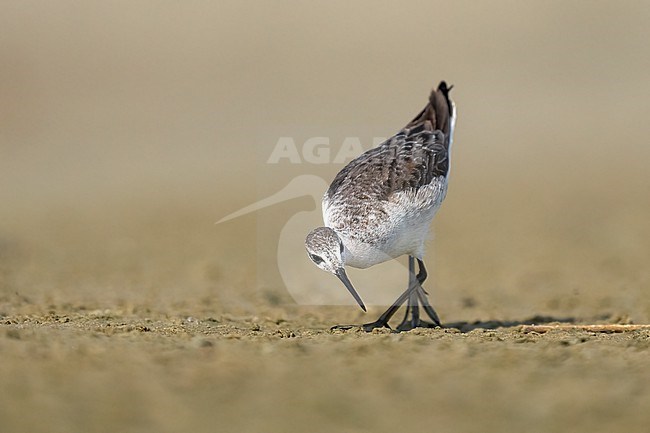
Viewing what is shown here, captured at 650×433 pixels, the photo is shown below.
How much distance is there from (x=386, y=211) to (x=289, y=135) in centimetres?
1337

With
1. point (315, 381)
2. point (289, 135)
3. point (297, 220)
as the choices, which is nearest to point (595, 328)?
point (315, 381)

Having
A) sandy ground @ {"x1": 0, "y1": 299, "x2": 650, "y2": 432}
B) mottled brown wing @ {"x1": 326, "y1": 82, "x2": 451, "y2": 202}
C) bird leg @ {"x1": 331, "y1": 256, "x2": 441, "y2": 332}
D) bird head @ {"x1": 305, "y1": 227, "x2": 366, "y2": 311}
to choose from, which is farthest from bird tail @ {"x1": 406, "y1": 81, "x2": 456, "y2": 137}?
sandy ground @ {"x1": 0, "y1": 299, "x2": 650, "y2": 432}

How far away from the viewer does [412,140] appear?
1109 cm

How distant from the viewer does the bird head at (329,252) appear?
8.97 metres

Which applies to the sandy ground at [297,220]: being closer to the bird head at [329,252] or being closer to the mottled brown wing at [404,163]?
the bird head at [329,252]

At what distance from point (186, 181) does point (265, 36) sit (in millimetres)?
13969

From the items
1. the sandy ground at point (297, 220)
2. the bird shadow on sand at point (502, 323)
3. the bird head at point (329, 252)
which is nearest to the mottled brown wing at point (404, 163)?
the bird head at point (329, 252)

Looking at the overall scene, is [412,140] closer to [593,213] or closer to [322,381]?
[322,381]

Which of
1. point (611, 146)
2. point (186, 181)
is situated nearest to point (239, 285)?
point (186, 181)

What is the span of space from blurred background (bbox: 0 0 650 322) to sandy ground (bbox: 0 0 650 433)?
0.28ft

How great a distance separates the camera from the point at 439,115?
11836mm

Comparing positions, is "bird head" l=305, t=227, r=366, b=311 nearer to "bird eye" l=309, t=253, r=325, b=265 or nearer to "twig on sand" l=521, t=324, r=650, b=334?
"bird eye" l=309, t=253, r=325, b=265

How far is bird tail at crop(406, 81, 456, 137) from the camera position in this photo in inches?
461

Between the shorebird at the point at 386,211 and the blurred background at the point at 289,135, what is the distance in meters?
0.86
